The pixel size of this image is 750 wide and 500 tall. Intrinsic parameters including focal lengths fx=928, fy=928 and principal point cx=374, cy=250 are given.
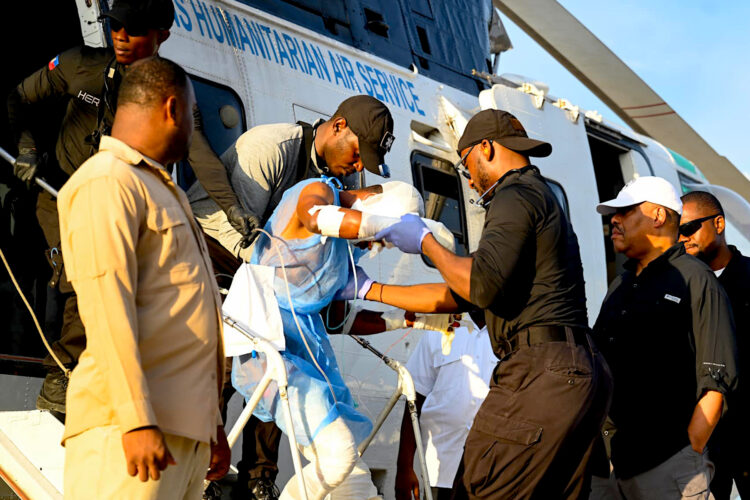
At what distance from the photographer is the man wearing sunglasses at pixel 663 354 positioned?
4285 millimetres

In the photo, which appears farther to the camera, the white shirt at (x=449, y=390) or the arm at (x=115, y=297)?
the white shirt at (x=449, y=390)

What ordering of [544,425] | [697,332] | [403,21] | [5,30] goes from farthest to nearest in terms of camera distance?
[403,21]
[5,30]
[697,332]
[544,425]

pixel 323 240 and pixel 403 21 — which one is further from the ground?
pixel 403 21

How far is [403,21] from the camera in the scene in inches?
294

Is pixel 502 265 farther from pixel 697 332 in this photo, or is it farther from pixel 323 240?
pixel 697 332

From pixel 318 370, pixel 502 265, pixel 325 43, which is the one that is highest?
pixel 325 43

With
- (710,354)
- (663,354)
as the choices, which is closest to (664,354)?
(663,354)

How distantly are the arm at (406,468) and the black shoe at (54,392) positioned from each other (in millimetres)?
1971

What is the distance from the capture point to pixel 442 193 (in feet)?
Result: 22.9

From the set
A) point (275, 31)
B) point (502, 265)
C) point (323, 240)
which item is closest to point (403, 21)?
point (275, 31)

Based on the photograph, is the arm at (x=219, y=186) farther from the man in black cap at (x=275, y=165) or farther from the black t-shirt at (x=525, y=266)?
the black t-shirt at (x=525, y=266)

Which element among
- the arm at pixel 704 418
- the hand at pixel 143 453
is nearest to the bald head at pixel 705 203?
the arm at pixel 704 418

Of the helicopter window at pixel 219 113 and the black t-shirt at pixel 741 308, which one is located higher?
the helicopter window at pixel 219 113

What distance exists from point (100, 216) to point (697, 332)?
305 centimetres
